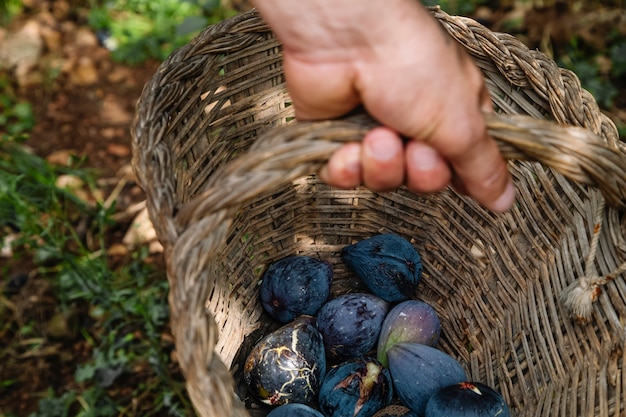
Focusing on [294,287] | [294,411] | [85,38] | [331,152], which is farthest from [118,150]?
[331,152]

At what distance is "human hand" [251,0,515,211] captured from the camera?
74 centimetres

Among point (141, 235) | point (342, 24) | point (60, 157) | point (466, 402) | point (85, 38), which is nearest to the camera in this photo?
point (342, 24)

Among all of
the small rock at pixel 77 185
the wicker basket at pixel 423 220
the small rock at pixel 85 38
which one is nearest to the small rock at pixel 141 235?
the small rock at pixel 77 185

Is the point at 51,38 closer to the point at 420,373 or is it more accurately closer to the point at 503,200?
the point at 420,373

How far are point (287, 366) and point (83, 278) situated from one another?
0.58m

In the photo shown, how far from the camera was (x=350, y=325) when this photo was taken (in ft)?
4.06

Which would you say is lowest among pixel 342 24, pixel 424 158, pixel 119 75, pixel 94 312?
pixel 94 312

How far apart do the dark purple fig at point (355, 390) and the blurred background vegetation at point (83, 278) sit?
351 mm

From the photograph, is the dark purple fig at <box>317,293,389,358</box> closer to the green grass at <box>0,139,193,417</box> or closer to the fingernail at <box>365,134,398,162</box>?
the green grass at <box>0,139,193,417</box>

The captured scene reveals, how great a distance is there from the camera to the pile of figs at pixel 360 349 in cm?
112

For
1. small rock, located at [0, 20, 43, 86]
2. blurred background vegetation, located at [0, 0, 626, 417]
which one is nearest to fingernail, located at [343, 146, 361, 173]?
blurred background vegetation, located at [0, 0, 626, 417]

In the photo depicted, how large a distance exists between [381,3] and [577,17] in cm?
172

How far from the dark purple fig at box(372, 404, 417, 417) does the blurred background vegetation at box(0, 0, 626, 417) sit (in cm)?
42

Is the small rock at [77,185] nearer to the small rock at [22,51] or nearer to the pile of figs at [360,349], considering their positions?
the small rock at [22,51]
